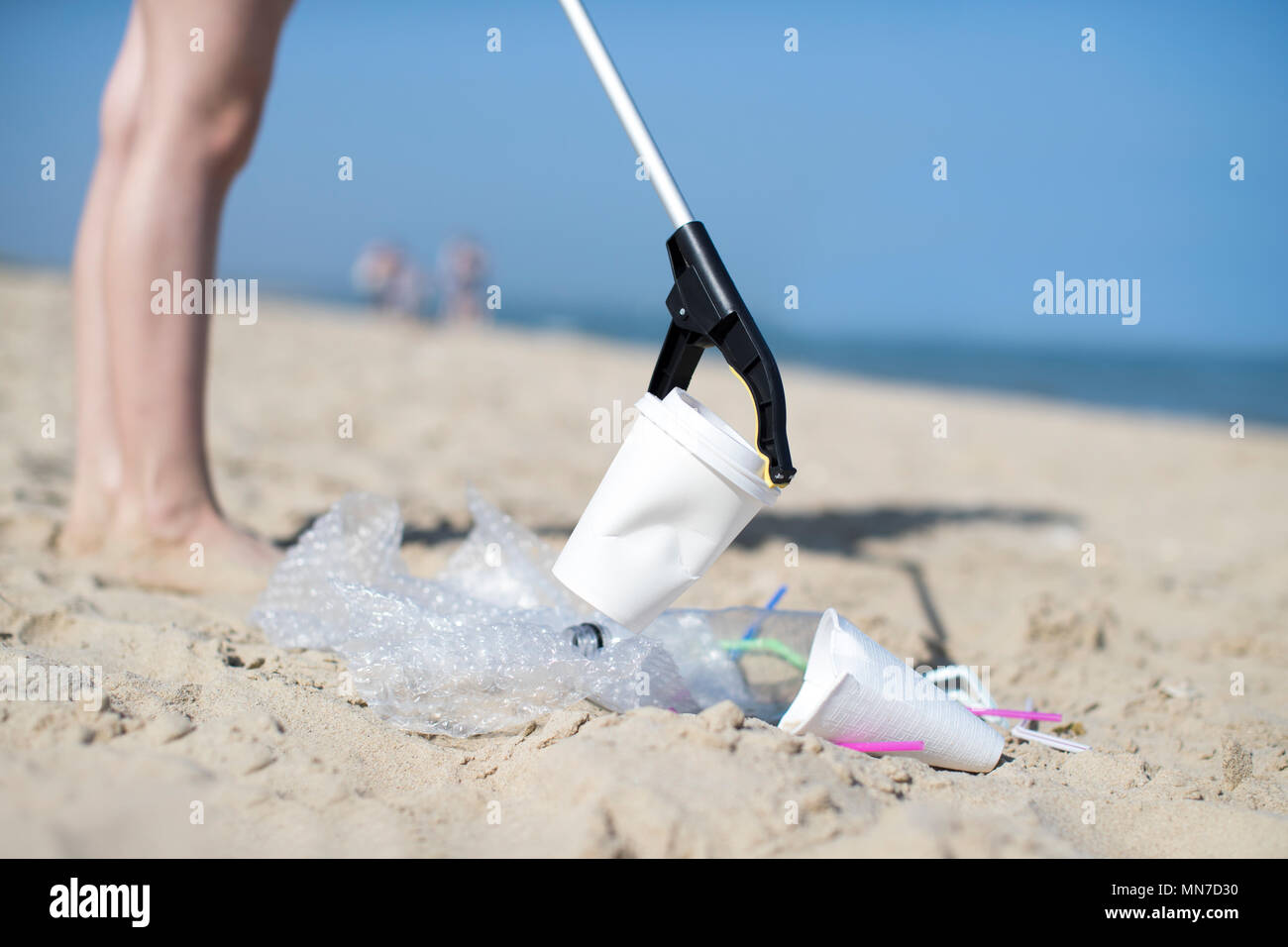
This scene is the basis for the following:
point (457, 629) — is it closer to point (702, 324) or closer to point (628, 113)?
point (702, 324)

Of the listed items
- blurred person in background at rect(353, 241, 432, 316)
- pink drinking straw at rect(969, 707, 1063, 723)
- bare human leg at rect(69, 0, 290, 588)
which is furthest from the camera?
blurred person in background at rect(353, 241, 432, 316)

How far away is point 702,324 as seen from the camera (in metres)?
→ 1.30

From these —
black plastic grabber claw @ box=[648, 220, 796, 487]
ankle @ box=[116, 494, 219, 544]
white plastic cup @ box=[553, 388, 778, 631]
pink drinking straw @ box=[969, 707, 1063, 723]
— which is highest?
black plastic grabber claw @ box=[648, 220, 796, 487]

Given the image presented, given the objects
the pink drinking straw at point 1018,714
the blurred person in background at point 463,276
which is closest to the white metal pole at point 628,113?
the pink drinking straw at point 1018,714

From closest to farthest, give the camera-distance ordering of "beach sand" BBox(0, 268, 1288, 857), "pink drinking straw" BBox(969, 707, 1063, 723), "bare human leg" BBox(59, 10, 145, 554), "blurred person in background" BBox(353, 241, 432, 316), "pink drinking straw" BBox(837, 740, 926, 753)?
"beach sand" BBox(0, 268, 1288, 857) < "pink drinking straw" BBox(837, 740, 926, 753) < "pink drinking straw" BBox(969, 707, 1063, 723) < "bare human leg" BBox(59, 10, 145, 554) < "blurred person in background" BBox(353, 241, 432, 316)

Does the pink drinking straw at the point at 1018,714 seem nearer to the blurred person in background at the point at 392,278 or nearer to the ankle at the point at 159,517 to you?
the ankle at the point at 159,517

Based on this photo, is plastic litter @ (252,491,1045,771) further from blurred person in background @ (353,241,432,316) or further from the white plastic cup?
blurred person in background @ (353,241,432,316)

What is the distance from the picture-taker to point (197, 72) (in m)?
1.81

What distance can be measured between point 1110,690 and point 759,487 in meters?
1.12

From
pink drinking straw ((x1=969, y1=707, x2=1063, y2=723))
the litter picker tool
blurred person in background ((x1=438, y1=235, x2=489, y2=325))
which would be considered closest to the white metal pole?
the litter picker tool

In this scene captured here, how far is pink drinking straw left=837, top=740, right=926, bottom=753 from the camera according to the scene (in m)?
1.32

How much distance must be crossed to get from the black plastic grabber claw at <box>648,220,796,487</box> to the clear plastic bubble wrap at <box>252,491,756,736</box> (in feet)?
1.26

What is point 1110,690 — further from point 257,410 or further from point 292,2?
point 257,410

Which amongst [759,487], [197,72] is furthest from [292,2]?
[759,487]
